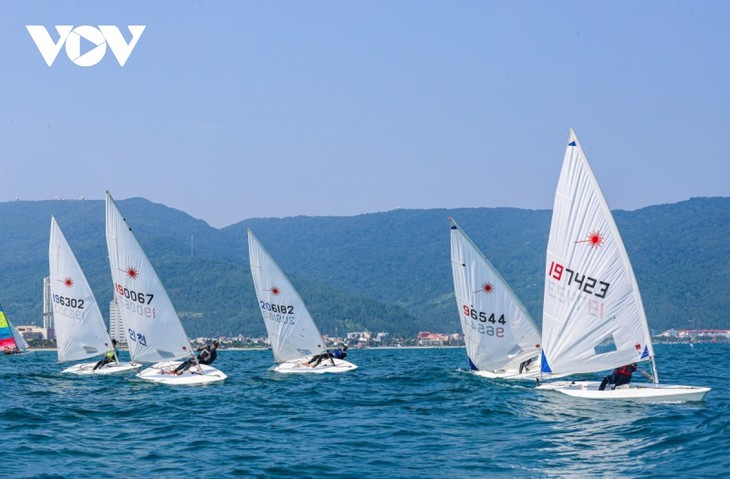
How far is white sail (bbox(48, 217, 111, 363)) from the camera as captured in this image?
174ft

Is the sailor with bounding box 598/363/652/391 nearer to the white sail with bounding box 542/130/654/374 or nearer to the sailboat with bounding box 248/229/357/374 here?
the white sail with bounding box 542/130/654/374

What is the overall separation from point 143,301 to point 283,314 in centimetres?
1043

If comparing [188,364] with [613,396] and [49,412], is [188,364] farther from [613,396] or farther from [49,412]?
[613,396]

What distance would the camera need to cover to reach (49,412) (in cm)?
3198

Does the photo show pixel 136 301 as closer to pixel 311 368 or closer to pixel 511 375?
pixel 311 368

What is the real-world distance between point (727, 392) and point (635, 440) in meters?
12.4

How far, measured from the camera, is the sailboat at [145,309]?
1745 inches

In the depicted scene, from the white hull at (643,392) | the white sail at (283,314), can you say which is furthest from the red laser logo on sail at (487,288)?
the white hull at (643,392)

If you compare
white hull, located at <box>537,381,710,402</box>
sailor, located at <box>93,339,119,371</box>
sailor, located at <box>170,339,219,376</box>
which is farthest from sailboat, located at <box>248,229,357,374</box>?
white hull, located at <box>537,381,710,402</box>

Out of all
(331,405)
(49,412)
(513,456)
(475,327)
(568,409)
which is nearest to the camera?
(513,456)

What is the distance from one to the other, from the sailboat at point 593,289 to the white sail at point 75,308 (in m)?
29.0

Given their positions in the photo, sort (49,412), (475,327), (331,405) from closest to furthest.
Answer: (49,412), (331,405), (475,327)

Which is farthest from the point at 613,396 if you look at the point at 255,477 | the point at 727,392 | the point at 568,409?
the point at 255,477

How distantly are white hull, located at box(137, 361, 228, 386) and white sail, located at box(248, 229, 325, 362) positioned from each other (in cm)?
912
